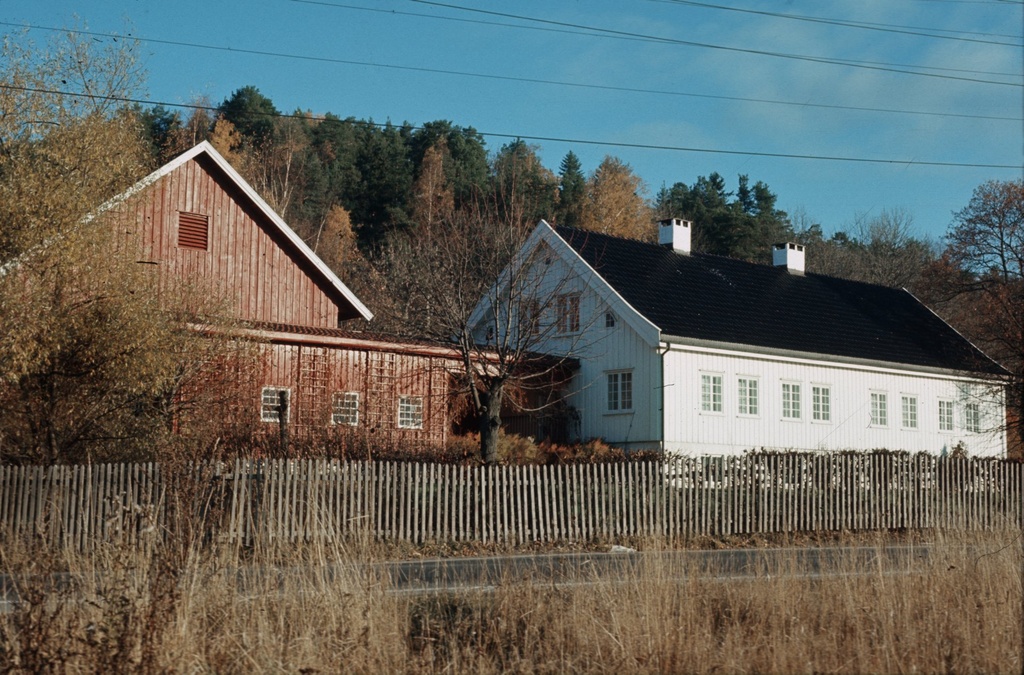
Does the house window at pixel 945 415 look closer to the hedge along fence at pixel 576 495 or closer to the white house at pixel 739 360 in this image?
the white house at pixel 739 360

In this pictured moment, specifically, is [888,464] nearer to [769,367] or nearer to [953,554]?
[769,367]

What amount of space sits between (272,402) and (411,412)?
154 inches

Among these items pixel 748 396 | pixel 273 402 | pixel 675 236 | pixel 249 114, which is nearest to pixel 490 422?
pixel 273 402

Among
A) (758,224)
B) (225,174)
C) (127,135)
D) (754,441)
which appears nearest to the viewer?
(127,135)

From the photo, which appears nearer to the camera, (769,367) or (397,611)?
(397,611)

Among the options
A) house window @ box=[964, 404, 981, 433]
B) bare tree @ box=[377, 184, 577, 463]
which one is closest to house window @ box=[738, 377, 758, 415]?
bare tree @ box=[377, 184, 577, 463]

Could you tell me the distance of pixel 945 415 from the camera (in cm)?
3731

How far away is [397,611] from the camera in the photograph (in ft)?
28.2

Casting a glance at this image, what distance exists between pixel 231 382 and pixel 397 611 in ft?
51.0

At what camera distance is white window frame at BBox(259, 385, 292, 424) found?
25.7 m

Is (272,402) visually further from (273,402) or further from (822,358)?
(822,358)

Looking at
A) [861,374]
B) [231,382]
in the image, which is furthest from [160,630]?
[861,374]

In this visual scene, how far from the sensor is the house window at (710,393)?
3089 centimetres

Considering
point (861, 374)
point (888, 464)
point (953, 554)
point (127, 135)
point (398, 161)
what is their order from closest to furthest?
point (953, 554)
point (127, 135)
point (888, 464)
point (861, 374)
point (398, 161)
